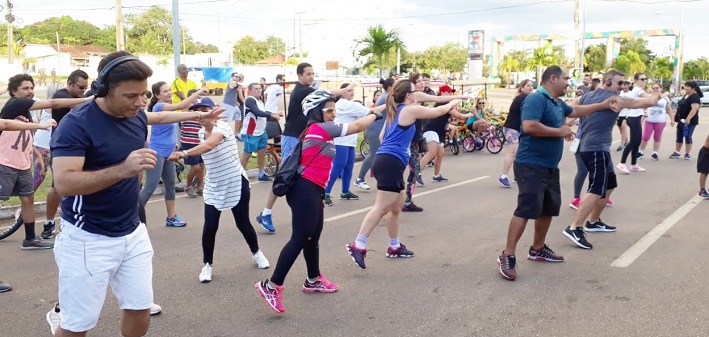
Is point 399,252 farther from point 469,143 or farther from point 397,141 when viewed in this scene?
point 469,143

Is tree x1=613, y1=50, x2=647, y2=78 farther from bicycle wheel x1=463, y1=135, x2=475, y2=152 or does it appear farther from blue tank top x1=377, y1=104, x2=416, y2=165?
blue tank top x1=377, y1=104, x2=416, y2=165

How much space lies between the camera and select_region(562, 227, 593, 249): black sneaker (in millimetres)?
6715

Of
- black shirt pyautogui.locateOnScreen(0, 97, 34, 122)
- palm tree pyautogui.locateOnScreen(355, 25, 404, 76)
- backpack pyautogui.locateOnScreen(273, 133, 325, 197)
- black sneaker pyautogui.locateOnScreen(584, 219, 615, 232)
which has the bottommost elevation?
black sneaker pyautogui.locateOnScreen(584, 219, 615, 232)

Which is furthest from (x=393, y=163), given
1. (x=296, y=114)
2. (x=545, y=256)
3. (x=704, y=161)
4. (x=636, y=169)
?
(x=636, y=169)

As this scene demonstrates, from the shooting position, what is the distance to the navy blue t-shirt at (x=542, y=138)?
5680 millimetres

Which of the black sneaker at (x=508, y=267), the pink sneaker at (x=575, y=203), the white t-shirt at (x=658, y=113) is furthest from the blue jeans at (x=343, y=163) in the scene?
the white t-shirt at (x=658, y=113)

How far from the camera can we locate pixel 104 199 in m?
3.23

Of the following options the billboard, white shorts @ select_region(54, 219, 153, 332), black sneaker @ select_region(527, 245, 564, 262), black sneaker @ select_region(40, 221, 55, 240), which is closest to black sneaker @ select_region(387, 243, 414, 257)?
black sneaker @ select_region(527, 245, 564, 262)

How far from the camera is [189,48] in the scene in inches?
4277

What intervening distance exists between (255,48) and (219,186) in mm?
101652

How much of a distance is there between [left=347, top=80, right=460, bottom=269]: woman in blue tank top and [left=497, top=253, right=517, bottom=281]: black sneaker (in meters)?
1.08

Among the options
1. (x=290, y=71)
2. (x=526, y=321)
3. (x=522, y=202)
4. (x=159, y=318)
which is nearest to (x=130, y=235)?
(x=159, y=318)

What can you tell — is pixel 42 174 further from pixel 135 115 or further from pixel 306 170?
pixel 135 115

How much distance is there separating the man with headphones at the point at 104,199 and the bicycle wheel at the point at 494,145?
1305 centimetres
